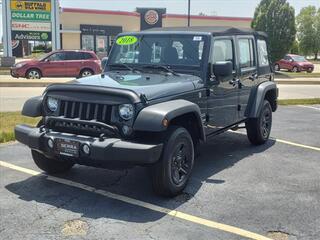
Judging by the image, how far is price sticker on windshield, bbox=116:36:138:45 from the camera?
22.3 ft

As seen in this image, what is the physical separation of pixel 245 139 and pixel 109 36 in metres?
41.0

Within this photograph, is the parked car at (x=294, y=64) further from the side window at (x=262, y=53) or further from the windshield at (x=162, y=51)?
the windshield at (x=162, y=51)

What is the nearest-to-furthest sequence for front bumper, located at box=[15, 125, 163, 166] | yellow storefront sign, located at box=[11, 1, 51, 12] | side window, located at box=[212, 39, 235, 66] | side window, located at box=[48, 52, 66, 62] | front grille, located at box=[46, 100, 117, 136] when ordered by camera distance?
front bumper, located at box=[15, 125, 163, 166]
front grille, located at box=[46, 100, 117, 136]
side window, located at box=[212, 39, 235, 66]
side window, located at box=[48, 52, 66, 62]
yellow storefront sign, located at box=[11, 1, 51, 12]

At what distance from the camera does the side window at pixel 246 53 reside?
24.4 ft

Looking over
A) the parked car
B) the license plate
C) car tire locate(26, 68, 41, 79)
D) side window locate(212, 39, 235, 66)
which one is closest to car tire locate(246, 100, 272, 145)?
side window locate(212, 39, 235, 66)

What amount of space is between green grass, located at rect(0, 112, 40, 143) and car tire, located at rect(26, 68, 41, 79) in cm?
1208

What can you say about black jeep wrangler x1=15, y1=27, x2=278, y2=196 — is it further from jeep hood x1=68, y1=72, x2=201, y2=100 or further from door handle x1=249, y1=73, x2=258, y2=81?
door handle x1=249, y1=73, x2=258, y2=81

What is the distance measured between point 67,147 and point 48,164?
3.65ft

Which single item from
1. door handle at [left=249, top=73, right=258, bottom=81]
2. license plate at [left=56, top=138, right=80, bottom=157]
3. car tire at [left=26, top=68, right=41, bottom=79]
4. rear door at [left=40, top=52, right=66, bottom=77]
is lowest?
car tire at [left=26, top=68, right=41, bottom=79]

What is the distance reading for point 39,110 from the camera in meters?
5.70

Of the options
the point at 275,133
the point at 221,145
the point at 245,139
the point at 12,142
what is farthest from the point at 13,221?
the point at 275,133

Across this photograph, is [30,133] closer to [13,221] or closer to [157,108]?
[13,221]

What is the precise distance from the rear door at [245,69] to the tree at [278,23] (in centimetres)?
2505

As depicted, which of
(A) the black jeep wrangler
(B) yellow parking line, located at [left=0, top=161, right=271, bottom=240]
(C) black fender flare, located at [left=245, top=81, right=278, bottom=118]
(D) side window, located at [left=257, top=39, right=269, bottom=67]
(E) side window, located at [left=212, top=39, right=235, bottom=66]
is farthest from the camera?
(D) side window, located at [left=257, top=39, right=269, bottom=67]
